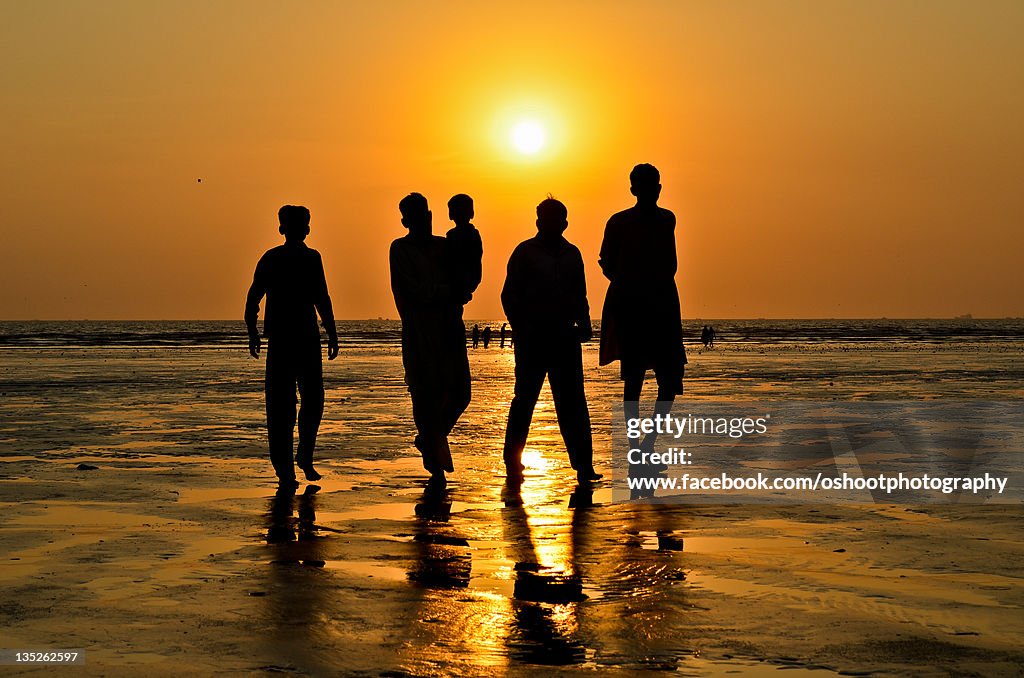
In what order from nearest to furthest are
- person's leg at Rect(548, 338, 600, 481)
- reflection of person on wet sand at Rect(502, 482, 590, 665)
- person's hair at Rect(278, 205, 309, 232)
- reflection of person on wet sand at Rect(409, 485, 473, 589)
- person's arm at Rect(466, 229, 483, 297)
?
reflection of person on wet sand at Rect(502, 482, 590, 665) < reflection of person on wet sand at Rect(409, 485, 473, 589) < person's leg at Rect(548, 338, 600, 481) < person's arm at Rect(466, 229, 483, 297) < person's hair at Rect(278, 205, 309, 232)

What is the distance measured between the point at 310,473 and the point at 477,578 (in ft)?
14.4

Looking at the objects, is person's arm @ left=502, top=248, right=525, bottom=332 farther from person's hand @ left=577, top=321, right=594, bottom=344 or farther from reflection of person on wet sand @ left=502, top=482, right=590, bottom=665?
reflection of person on wet sand @ left=502, top=482, right=590, bottom=665

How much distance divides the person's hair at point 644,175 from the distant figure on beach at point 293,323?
246cm

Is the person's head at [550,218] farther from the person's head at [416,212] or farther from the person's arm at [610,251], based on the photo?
the person's head at [416,212]

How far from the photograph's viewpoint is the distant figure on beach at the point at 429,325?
939 centimetres

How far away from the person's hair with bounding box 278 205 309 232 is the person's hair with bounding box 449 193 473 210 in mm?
1166

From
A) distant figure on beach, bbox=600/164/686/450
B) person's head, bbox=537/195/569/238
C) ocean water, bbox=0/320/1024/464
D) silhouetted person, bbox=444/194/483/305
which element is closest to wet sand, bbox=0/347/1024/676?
distant figure on beach, bbox=600/164/686/450

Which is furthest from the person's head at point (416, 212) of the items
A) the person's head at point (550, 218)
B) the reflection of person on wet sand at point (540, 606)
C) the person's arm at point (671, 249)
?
the reflection of person on wet sand at point (540, 606)

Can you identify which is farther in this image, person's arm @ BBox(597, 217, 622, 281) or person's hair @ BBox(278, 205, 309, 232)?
person's hair @ BBox(278, 205, 309, 232)

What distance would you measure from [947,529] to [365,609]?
3.41 m

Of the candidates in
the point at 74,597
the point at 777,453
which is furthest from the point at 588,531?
the point at 777,453

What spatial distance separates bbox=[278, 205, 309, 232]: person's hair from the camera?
32.6ft

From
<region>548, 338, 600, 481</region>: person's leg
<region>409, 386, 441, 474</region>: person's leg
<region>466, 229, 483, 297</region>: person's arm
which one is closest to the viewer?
<region>409, 386, 441, 474</region>: person's leg

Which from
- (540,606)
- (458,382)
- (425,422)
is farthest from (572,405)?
(540,606)
